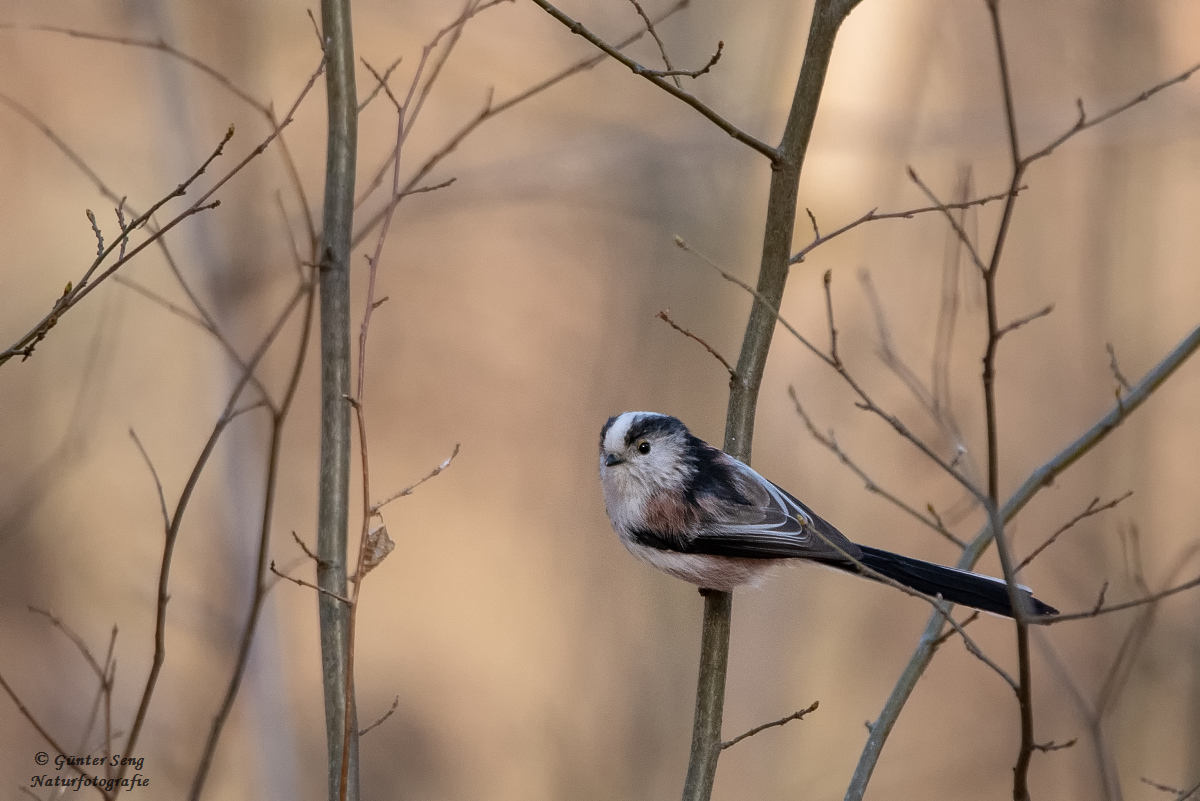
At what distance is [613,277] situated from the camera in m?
6.88

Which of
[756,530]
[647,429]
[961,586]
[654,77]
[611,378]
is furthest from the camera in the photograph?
[611,378]

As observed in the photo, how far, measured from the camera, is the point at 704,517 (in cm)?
291

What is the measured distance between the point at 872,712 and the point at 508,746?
2.66 metres

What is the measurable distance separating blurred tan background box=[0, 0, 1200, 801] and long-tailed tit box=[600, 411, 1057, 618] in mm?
3384

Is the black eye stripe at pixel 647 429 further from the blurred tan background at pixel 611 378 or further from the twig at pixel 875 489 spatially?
the blurred tan background at pixel 611 378

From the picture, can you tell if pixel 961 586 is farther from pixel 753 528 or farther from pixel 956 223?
pixel 956 223

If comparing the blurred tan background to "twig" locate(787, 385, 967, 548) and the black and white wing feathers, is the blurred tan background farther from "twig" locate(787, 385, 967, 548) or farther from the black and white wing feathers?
"twig" locate(787, 385, 967, 548)


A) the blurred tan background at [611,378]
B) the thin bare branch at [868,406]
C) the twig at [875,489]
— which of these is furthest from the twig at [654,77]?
the blurred tan background at [611,378]

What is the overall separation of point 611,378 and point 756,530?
3.97 metres

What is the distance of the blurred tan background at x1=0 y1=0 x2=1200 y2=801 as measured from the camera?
6.14 metres

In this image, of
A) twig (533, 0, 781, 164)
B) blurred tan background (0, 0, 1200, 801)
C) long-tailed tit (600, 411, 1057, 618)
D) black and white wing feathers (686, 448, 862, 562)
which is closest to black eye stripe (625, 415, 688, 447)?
long-tailed tit (600, 411, 1057, 618)

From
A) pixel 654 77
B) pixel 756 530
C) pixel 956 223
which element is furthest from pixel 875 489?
pixel 654 77

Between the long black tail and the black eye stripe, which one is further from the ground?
the black eye stripe

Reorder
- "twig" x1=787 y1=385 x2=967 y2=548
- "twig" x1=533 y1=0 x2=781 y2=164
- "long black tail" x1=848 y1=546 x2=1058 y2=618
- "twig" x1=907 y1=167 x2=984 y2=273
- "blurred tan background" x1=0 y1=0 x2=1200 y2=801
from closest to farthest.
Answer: "twig" x1=907 y1=167 x2=984 y2=273
"twig" x1=787 y1=385 x2=967 y2=548
"twig" x1=533 y1=0 x2=781 y2=164
"long black tail" x1=848 y1=546 x2=1058 y2=618
"blurred tan background" x1=0 y1=0 x2=1200 y2=801
